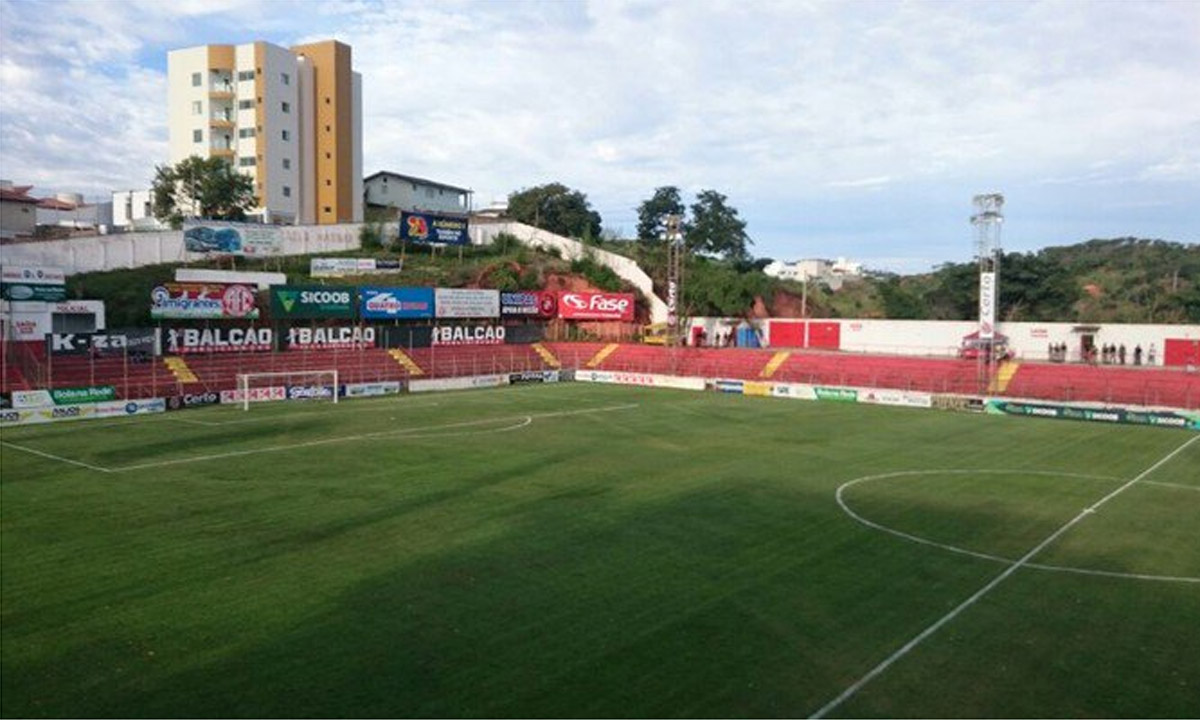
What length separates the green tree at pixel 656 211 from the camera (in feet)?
342

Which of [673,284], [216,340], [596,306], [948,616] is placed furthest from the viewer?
[596,306]

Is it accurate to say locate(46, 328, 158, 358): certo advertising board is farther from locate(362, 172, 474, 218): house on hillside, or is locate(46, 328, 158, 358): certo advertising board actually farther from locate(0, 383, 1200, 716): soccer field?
locate(362, 172, 474, 218): house on hillside

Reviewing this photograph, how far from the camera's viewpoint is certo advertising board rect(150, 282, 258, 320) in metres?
44.1

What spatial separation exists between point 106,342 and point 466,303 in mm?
23066

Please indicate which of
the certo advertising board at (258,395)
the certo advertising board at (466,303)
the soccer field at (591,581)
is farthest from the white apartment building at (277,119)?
the soccer field at (591,581)

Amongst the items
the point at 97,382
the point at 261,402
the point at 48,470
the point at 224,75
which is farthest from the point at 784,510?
the point at 224,75

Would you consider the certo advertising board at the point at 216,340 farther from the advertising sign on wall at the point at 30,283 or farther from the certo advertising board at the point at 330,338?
the advertising sign on wall at the point at 30,283

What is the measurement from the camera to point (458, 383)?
172 ft

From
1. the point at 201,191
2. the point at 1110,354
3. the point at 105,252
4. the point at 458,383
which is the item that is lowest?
the point at 458,383

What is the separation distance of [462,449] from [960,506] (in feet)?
49.5

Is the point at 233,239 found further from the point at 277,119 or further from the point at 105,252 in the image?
the point at 277,119

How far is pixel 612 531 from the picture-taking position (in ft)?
58.6

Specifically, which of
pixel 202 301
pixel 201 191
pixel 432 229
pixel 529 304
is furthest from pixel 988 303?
pixel 201 191

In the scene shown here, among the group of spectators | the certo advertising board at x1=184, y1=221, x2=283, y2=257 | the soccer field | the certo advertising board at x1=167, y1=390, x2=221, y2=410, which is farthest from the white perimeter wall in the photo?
the group of spectators
